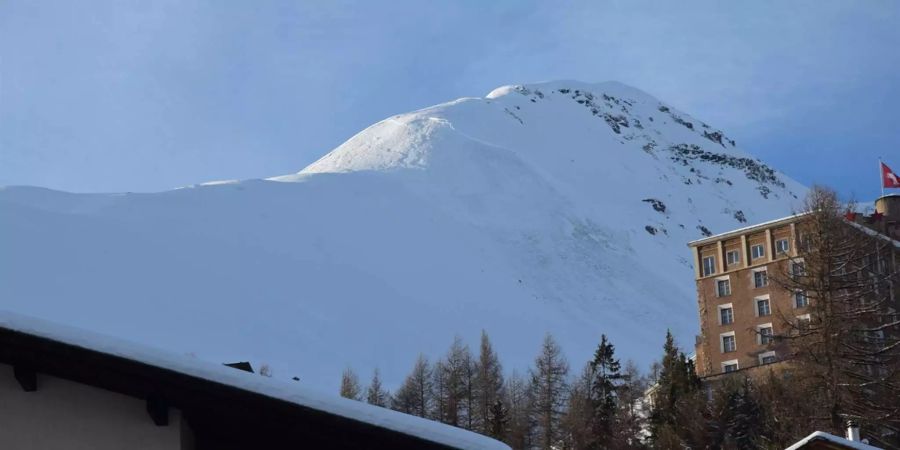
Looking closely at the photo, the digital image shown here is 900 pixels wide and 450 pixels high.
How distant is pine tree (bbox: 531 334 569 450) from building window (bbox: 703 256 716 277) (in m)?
10.1

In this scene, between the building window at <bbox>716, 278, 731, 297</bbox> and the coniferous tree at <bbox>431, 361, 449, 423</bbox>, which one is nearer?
the building window at <bbox>716, 278, 731, 297</bbox>

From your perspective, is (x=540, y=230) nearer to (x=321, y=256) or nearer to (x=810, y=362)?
(x=321, y=256)

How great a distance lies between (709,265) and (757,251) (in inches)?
143

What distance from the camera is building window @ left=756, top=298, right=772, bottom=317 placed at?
58938 mm

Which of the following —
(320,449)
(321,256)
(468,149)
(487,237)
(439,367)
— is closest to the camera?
(320,449)

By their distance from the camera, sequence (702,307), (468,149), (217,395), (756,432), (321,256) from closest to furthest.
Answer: (217,395) < (756,432) < (702,307) < (321,256) < (468,149)

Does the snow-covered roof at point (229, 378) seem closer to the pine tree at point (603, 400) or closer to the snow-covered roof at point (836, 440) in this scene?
the snow-covered roof at point (836, 440)

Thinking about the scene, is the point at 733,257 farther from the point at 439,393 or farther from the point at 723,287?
the point at 439,393

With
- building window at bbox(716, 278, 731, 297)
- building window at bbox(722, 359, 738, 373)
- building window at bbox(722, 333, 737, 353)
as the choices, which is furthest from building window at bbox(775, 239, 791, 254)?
building window at bbox(722, 359, 738, 373)

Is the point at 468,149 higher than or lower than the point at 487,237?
higher

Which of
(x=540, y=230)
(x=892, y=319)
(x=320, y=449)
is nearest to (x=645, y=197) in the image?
(x=540, y=230)

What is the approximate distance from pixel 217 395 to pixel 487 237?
12973 cm

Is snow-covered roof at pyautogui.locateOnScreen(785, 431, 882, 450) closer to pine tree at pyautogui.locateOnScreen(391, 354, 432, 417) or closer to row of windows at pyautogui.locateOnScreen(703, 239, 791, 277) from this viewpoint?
row of windows at pyautogui.locateOnScreen(703, 239, 791, 277)

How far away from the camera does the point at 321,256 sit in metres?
116
